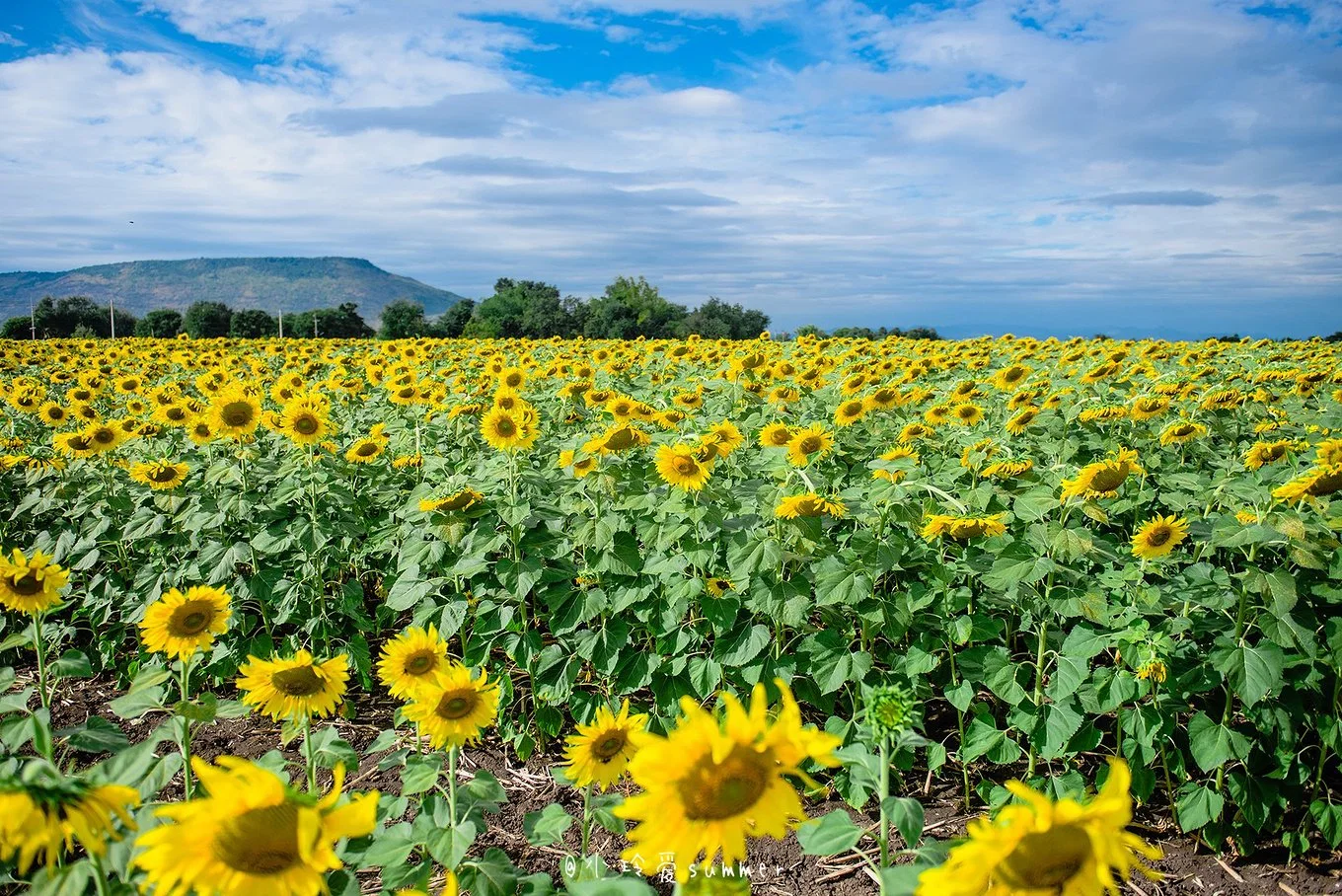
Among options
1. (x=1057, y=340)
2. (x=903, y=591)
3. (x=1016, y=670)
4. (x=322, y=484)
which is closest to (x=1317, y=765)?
(x=1016, y=670)

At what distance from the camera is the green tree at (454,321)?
1483 inches

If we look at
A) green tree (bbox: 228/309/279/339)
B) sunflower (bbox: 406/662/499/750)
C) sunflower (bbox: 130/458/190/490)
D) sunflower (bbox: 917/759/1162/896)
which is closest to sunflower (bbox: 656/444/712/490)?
sunflower (bbox: 406/662/499/750)

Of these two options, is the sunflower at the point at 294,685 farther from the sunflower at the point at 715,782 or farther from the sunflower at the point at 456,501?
the sunflower at the point at 715,782

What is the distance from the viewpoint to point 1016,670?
138 inches

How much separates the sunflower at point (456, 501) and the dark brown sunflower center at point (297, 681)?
1418 mm

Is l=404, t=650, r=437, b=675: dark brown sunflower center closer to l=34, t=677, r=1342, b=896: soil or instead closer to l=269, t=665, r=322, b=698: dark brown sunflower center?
l=269, t=665, r=322, b=698: dark brown sunflower center

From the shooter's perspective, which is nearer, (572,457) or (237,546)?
(572,457)

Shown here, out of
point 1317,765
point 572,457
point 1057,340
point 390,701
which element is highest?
point 1057,340

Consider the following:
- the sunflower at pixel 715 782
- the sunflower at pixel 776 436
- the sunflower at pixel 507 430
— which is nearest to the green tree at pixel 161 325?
the sunflower at pixel 507 430

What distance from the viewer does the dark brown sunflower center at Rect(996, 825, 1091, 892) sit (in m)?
1.11

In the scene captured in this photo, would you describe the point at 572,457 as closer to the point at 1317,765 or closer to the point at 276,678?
the point at 276,678

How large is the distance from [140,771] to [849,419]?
4.37 meters

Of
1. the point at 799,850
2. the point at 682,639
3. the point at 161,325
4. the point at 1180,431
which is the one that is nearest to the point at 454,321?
the point at 161,325

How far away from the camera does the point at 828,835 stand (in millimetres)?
1626
